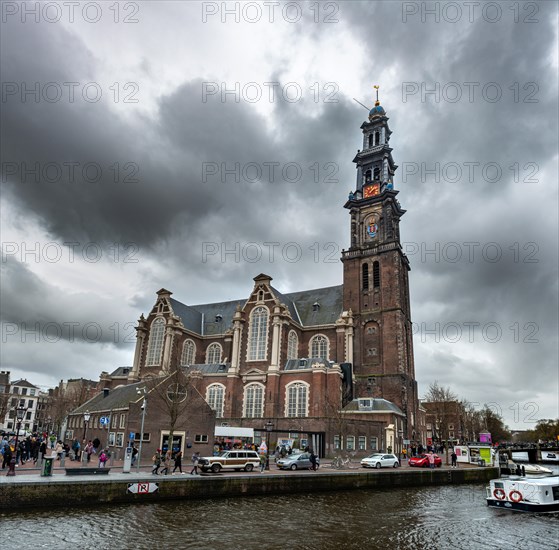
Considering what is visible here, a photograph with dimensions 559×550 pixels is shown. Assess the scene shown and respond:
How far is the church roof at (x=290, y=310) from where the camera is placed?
6794 centimetres

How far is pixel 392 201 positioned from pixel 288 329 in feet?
85.4

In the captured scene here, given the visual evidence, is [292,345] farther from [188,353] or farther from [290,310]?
[188,353]

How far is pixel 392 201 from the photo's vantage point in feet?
232

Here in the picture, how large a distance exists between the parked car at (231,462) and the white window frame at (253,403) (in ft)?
82.3

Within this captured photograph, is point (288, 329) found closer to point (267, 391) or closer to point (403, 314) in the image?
point (267, 391)

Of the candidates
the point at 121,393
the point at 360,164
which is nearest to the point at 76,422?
the point at 121,393

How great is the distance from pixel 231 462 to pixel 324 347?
35.0m

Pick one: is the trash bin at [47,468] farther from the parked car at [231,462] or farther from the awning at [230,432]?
the awning at [230,432]

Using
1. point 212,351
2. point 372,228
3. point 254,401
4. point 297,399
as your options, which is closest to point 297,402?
point 297,399

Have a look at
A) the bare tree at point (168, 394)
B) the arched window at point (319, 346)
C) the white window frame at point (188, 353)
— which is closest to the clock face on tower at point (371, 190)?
the arched window at point (319, 346)

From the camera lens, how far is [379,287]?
6538cm

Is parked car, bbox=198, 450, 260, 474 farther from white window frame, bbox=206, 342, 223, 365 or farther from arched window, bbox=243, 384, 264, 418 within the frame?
white window frame, bbox=206, 342, 223, 365

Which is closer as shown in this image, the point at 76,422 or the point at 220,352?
the point at 76,422

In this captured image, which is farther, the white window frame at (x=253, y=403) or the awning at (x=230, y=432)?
the white window frame at (x=253, y=403)
